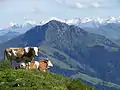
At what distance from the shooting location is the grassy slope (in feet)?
119

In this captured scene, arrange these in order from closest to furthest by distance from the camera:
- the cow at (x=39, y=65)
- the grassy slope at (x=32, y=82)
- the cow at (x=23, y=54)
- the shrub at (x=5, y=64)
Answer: the grassy slope at (x=32, y=82) < the cow at (x=39, y=65) < the cow at (x=23, y=54) < the shrub at (x=5, y=64)

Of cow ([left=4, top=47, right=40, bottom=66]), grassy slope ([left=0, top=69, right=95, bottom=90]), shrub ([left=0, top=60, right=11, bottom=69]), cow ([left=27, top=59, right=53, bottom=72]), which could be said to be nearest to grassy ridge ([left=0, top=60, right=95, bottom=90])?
grassy slope ([left=0, top=69, right=95, bottom=90])

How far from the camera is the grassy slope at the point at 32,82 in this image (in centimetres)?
3638

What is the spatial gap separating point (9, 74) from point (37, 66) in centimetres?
1205

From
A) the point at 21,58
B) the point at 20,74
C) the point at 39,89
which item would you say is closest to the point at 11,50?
the point at 21,58

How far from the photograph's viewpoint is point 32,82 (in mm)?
37844

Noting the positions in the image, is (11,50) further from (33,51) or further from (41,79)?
(41,79)

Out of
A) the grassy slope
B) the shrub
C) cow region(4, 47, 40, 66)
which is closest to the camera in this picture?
the grassy slope

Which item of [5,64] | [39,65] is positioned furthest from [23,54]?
[39,65]

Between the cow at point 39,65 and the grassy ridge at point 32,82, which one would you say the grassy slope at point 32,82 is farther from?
the cow at point 39,65

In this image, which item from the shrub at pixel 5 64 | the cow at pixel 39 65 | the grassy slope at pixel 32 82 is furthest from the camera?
the shrub at pixel 5 64

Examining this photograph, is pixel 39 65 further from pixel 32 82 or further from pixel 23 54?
pixel 32 82

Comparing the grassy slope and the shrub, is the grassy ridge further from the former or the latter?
the shrub

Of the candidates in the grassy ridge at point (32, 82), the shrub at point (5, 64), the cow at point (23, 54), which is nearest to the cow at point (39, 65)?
the cow at point (23, 54)
